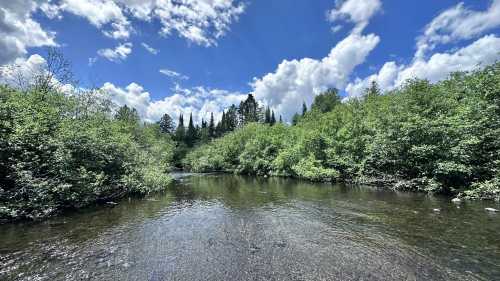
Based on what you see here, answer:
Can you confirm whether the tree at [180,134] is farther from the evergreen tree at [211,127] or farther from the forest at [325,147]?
the forest at [325,147]

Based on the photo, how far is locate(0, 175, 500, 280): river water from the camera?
9125 millimetres

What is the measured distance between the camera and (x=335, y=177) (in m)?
36.8

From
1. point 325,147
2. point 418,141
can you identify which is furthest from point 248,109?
point 418,141

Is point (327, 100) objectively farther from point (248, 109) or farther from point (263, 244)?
point (263, 244)

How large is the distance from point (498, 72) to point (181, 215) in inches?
1214

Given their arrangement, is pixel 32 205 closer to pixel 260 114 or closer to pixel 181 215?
pixel 181 215

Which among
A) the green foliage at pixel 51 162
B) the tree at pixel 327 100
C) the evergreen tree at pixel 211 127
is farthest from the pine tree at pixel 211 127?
the green foliage at pixel 51 162

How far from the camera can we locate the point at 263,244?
12125 millimetres

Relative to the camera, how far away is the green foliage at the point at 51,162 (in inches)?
595

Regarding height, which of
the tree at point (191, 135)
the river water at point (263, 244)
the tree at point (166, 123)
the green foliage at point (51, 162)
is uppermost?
the tree at point (166, 123)

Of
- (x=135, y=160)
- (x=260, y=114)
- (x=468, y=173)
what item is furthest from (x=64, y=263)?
(x=260, y=114)

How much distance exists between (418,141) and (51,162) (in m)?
32.4

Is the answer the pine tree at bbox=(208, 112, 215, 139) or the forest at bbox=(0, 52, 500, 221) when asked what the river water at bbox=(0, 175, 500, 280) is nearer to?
the forest at bbox=(0, 52, 500, 221)

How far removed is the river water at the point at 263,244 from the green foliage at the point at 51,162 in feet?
4.15
